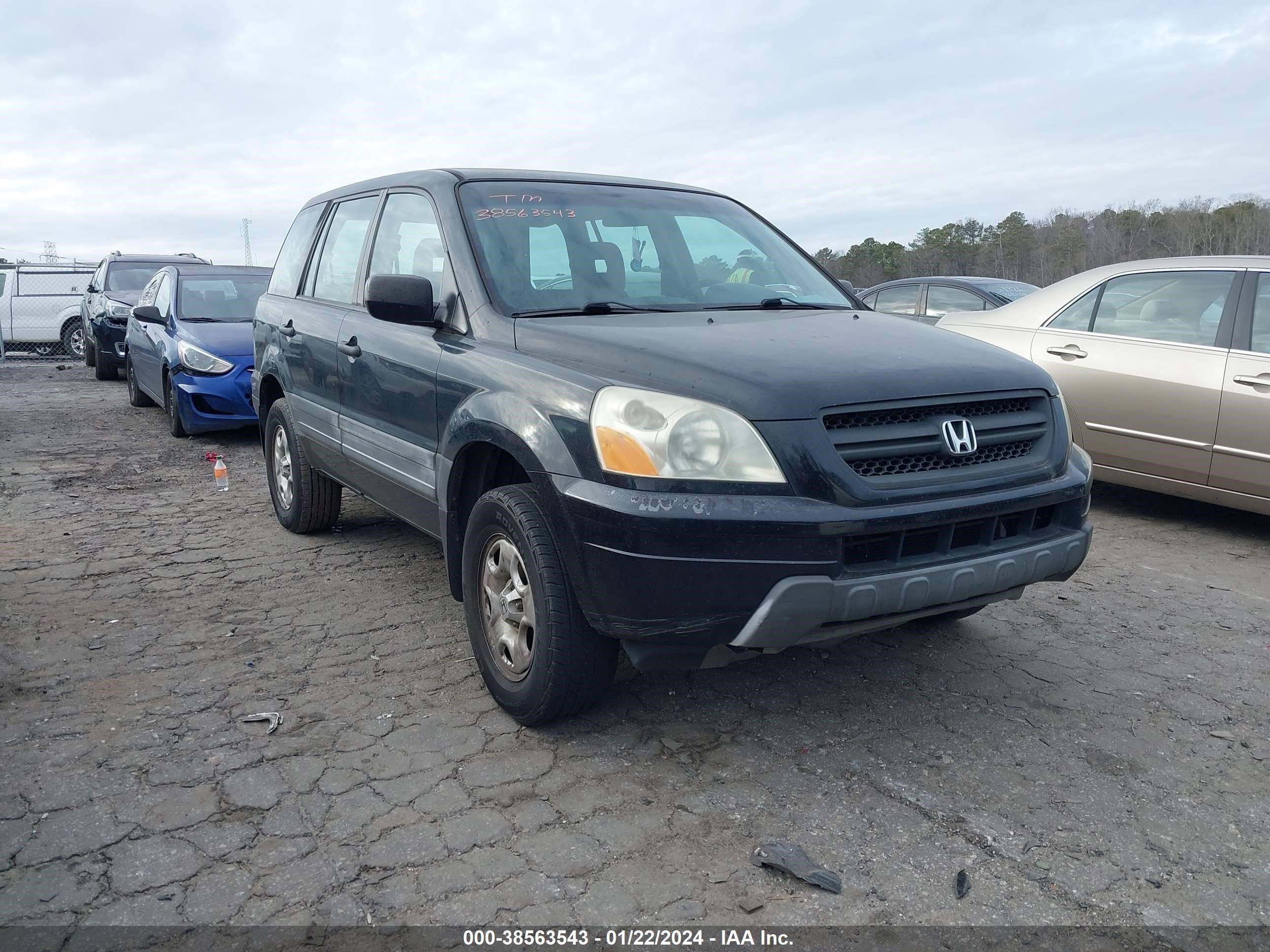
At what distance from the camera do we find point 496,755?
315cm

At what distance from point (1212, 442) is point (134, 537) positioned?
19.8 ft

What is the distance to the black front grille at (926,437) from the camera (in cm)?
283

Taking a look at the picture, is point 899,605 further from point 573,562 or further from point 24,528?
point 24,528

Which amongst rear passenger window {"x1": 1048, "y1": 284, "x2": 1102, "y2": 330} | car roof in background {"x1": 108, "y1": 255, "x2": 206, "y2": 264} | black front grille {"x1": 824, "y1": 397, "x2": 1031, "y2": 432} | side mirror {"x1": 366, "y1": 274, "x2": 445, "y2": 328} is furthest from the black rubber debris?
car roof in background {"x1": 108, "y1": 255, "x2": 206, "y2": 264}

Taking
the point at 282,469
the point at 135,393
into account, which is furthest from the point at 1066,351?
the point at 135,393

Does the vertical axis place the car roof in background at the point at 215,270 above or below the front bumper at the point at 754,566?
above

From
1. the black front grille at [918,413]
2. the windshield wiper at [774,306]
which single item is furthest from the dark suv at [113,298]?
the black front grille at [918,413]

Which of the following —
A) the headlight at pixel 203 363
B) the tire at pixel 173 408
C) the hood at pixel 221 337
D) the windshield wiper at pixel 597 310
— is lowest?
the tire at pixel 173 408

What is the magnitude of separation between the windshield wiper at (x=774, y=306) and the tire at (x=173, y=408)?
267 inches

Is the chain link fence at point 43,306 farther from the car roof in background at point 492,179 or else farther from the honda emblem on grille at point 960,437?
the honda emblem on grille at point 960,437

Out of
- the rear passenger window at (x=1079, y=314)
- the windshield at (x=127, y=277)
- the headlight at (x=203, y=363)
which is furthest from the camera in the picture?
the windshield at (x=127, y=277)

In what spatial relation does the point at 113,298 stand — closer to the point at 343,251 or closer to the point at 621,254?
the point at 343,251

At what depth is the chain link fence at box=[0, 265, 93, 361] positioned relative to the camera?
18766 millimetres

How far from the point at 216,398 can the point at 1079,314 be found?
697 centimetres
